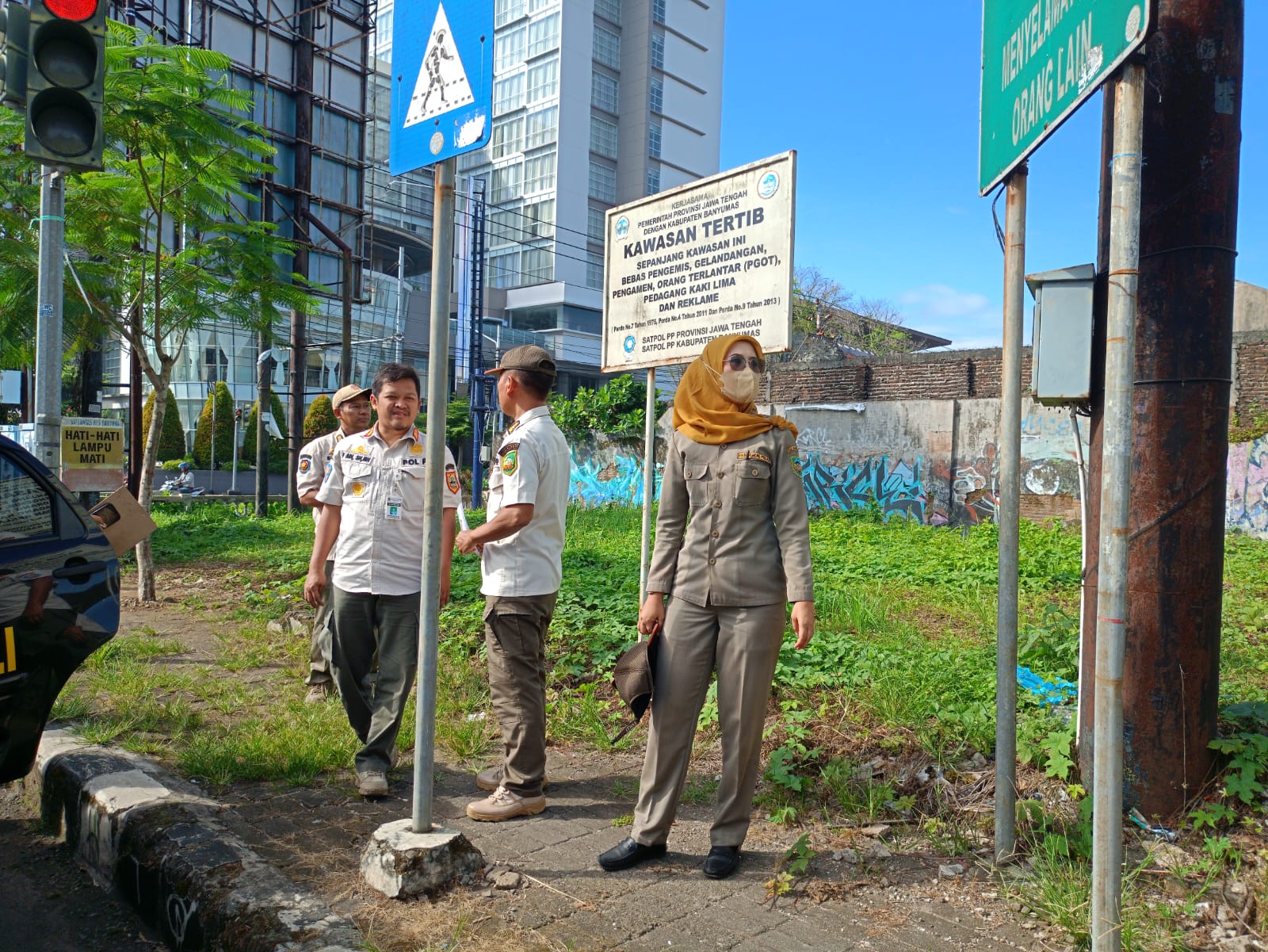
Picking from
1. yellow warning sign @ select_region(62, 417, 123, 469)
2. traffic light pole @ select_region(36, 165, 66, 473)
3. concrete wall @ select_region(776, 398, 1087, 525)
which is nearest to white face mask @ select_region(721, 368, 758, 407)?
traffic light pole @ select_region(36, 165, 66, 473)

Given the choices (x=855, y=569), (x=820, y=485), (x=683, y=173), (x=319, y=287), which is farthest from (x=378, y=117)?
(x=855, y=569)

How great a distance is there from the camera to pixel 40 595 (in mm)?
3602

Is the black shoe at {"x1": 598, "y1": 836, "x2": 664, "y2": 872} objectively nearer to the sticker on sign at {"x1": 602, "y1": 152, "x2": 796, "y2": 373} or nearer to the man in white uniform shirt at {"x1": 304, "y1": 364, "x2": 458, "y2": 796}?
the man in white uniform shirt at {"x1": 304, "y1": 364, "x2": 458, "y2": 796}

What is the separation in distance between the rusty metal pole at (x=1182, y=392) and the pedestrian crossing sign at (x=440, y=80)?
98.6 inches

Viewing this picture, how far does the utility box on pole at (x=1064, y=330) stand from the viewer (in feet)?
11.1

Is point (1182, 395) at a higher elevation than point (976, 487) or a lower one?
higher

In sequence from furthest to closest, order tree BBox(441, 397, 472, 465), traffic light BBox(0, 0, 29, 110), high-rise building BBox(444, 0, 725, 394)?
high-rise building BBox(444, 0, 725, 394), tree BBox(441, 397, 472, 465), traffic light BBox(0, 0, 29, 110)

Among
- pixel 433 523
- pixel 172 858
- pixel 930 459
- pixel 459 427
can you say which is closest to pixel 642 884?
pixel 433 523

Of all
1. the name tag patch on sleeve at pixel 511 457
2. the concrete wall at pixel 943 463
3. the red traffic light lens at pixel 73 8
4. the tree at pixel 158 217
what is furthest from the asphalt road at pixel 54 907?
the concrete wall at pixel 943 463

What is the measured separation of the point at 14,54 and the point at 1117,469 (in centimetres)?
573

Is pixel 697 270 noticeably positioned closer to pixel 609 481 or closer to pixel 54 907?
pixel 54 907

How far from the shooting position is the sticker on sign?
16.8 feet

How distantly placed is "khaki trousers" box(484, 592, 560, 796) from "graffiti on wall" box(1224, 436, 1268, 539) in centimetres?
1423

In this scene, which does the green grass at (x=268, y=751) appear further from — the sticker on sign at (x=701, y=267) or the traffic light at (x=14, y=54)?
the traffic light at (x=14, y=54)
